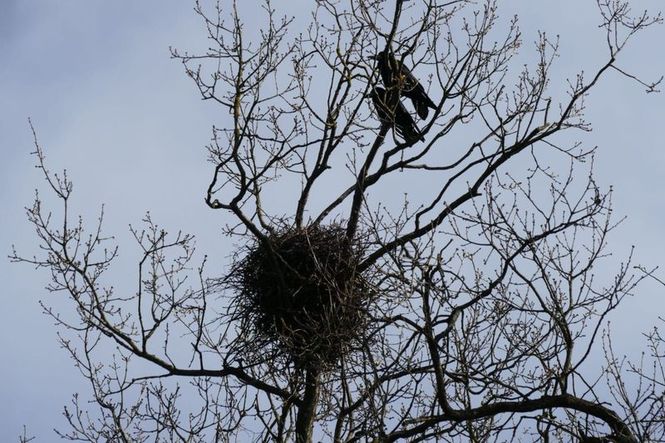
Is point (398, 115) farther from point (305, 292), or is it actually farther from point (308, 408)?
point (308, 408)

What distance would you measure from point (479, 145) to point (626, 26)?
1632 mm

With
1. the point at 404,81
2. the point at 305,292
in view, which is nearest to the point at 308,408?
the point at 305,292

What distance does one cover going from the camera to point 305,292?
7945mm

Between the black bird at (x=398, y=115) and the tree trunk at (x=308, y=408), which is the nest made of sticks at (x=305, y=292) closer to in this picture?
the tree trunk at (x=308, y=408)

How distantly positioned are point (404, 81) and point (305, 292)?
1757 mm

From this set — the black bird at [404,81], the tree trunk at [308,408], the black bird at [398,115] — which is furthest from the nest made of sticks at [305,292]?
the black bird at [404,81]

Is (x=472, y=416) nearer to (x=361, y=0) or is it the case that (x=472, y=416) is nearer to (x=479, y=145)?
(x=479, y=145)

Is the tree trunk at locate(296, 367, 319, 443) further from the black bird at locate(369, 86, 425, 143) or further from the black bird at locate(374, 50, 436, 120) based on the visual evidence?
the black bird at locate(374, 50, 436, 120)

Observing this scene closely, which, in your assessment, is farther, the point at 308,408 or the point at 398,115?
the point at 398,115

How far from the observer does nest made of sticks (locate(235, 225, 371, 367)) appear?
25.1 feet

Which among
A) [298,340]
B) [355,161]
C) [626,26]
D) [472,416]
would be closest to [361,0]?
[355,161]

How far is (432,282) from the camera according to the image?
21.3 feet

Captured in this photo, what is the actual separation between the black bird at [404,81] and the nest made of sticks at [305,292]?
3.81 feet

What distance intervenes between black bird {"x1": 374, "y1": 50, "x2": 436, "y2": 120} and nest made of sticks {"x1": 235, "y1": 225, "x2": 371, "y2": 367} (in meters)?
1.16
